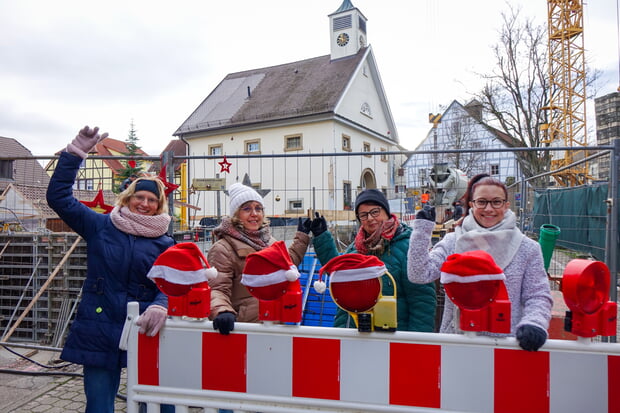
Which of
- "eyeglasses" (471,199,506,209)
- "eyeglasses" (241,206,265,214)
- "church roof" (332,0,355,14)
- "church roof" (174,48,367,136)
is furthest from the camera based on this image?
"church roof" (332,0,355,14)

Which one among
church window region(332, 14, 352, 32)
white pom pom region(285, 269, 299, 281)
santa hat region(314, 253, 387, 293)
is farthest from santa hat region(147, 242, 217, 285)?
church window region(332, 14, 352, 32)

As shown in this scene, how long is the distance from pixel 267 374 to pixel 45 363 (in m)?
4.19

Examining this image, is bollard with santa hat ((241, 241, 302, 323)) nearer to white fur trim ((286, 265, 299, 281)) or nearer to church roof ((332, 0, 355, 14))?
white fur trim ((286, 265, 299, 281))

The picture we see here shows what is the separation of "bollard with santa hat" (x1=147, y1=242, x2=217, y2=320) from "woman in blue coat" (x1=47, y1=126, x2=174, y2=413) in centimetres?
52

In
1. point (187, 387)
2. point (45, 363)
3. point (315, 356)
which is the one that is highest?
point (315, 356)

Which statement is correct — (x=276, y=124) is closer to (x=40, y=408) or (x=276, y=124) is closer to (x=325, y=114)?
(x=325, y=114)

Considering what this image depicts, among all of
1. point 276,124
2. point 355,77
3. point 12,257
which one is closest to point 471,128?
point 355,77

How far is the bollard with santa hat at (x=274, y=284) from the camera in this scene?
1613 mm

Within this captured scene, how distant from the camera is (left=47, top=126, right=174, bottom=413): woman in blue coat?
2.23m

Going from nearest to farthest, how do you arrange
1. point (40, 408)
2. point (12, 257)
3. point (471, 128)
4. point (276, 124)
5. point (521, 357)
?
point (521, 357) < point (40, 408) < point (12, 257) < point (276, 124) < point (471, 128)

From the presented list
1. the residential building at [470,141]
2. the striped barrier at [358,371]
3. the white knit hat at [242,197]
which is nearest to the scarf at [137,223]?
the white knit hat at [242,197]

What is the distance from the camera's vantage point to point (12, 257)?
18.0 ft

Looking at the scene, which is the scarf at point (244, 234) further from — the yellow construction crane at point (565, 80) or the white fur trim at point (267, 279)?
the yellow construction crane at point (565, 80)

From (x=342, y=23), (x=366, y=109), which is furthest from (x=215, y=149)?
(x=342, y=23)
